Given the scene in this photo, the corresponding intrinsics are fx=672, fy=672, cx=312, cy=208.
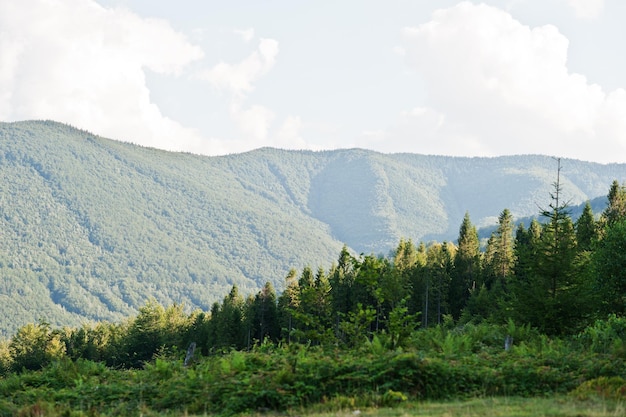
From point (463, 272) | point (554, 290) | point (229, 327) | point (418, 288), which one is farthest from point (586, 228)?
point (229, 327)

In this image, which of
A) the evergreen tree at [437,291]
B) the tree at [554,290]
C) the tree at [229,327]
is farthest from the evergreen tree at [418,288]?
the tree at [554,290]

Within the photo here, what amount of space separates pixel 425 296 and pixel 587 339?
5624cm

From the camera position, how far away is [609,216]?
68875mm

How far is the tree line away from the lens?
68.9ft

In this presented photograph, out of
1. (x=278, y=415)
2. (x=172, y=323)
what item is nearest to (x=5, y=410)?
(x=278, y=415)

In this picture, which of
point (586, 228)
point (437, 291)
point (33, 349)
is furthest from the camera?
point (33, 349)

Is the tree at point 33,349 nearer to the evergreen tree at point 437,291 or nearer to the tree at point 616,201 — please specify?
the evergreen tree at point 437,291

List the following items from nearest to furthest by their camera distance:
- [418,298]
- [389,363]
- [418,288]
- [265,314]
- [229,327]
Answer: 1. [389,363]
2. [418,288]
3. [418,298]
4. [229,327]
5. [265,314]

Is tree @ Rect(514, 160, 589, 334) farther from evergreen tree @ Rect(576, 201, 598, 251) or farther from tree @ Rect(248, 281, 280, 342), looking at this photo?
tree @ Rect(248, 281, 280, 342)

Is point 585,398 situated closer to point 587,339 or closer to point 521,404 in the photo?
point 521,404

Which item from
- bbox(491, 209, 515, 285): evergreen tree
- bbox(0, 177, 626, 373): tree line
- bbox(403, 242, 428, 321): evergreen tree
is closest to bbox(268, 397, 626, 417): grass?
bbox(0, 177, 626, 373): tree line

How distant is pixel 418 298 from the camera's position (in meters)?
77.4

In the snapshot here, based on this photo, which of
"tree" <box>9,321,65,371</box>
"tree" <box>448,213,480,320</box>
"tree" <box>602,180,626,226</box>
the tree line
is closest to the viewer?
the tree line

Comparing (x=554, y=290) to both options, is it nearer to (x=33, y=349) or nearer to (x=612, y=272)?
(x=612, y=272)
